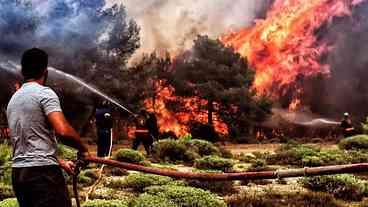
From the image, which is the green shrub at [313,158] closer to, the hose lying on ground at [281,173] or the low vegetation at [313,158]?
the low vegetation at [313,158]

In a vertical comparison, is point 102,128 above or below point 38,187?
above

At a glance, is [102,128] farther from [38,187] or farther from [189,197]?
[38,187]

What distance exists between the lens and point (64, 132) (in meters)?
3.90

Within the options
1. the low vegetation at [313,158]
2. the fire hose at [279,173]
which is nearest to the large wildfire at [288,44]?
the low vegetation at [313,158]

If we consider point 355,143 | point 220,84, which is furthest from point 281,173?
point 220,84

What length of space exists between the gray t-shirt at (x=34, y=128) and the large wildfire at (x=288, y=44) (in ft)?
118

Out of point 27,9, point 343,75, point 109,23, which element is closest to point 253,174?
point 27,9

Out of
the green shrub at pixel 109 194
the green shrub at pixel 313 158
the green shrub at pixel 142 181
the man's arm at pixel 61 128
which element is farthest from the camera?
the green shrub at pixel 313 158

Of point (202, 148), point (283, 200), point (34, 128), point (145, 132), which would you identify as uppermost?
point (145, 132)

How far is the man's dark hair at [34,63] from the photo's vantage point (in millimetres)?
4125

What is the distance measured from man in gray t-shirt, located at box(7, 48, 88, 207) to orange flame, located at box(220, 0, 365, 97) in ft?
119

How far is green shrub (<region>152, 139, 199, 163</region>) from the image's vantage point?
1748 cm

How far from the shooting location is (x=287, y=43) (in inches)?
1598

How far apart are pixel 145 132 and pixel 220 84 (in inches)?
672
